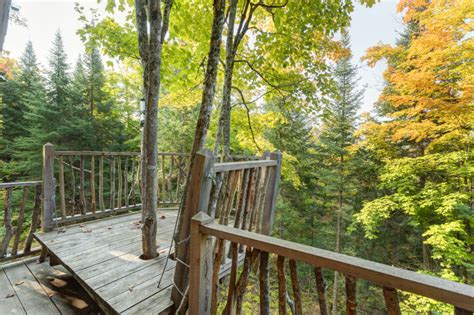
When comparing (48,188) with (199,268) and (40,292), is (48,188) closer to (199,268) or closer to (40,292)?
(40,292)

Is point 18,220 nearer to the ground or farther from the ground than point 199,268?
nearer to the ground

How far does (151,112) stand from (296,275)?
200 centimetres

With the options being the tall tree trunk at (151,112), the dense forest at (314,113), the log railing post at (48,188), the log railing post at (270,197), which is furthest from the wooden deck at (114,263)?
the dense forest at (314,113)

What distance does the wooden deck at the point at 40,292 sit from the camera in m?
2.01

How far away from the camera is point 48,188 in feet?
10.0

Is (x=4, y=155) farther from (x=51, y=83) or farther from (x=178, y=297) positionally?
(x=178, y=297)

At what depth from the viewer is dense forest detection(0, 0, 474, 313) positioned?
3812 mm

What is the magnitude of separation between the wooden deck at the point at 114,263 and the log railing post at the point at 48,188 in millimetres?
168

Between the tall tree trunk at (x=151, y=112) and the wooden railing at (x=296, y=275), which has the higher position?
the tall tree trunk at (x=151, y=112)

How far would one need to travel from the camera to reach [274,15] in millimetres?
3824

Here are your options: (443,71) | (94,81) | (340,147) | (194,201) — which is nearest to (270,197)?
(194,201)

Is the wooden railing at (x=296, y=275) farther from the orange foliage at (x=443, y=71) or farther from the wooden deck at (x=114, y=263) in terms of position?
the orange foliage at (x=443, y=71)

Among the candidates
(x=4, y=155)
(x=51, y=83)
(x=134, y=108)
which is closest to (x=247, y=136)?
(x=134, y=108)

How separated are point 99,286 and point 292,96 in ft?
14.1
